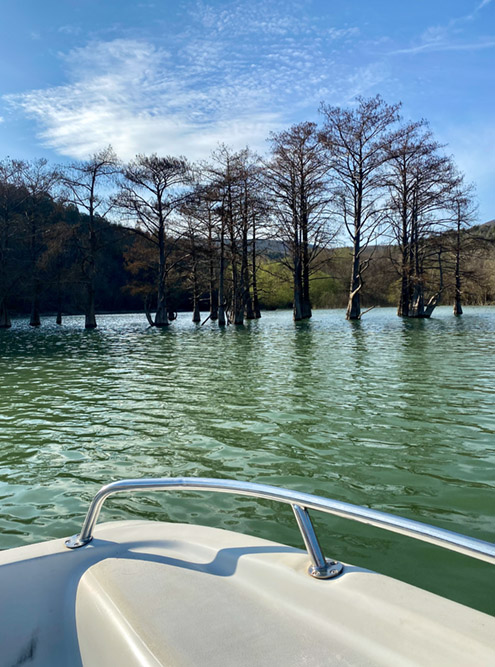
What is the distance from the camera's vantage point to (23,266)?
38.6 meters

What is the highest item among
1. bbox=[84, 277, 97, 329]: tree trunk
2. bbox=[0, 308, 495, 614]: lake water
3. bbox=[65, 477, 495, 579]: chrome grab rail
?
bbox=[84, 277, 97, 329]: tree trunk

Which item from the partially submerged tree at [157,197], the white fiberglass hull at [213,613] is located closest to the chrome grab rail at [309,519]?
the white fiberglass hull at [213,613]

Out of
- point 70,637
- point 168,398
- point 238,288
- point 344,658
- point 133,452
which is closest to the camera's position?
point 344,658

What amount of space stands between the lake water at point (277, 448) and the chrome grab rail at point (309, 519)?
1361mm

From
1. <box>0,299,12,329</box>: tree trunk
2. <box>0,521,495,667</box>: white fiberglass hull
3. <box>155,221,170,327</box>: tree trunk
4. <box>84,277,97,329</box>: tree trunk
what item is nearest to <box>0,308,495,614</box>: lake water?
<box>0,521,495,667</box>: white fiberglass hull

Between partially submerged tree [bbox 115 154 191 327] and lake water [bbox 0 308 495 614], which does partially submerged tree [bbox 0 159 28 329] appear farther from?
lake water [bbox 0 308 495 614]

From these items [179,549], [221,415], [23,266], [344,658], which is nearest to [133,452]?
[221,415]

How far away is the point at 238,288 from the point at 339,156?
12814 millimetres

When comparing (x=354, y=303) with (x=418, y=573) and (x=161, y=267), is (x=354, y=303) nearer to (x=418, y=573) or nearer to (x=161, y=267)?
(x=161, y=267)

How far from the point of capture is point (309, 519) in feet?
6.25

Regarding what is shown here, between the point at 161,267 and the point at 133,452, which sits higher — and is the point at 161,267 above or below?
above

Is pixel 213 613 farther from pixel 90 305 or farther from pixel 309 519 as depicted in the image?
pixel 90 305

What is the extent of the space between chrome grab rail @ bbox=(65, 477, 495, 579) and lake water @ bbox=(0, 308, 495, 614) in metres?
1.36

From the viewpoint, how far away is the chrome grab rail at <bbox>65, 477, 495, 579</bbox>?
1.41 meters
